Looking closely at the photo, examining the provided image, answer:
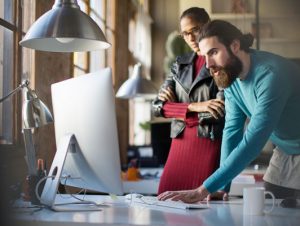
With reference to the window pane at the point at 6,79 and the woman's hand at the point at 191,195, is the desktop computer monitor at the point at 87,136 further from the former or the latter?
the window pane at the point at 6,79

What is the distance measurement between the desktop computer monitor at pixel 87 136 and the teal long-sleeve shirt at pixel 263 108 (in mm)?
323

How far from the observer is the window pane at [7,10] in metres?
2.27

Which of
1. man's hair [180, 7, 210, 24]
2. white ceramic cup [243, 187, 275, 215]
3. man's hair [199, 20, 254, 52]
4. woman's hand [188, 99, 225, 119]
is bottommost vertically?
white ceramic cup [243, 187, 275, 215]

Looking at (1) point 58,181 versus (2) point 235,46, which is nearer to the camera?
(1) point 58,181

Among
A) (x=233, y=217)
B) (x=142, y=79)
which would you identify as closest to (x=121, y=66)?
(x=142, y=79)

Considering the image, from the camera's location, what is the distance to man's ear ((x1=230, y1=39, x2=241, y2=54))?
1641 mm

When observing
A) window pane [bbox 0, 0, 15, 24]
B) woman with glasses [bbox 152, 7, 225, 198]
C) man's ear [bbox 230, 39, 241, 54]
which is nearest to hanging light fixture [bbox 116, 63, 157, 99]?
window pane [bbox 0, 0, 15, 24]

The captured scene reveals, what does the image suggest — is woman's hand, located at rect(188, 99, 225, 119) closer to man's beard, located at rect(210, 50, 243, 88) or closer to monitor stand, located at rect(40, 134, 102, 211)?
man's beard, located at rect(210, 50, 243, 88)

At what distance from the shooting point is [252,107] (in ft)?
5.42

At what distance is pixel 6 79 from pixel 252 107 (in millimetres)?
1152

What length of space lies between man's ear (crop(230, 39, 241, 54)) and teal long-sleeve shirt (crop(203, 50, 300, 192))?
5cm

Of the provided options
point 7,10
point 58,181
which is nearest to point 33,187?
point 58,181

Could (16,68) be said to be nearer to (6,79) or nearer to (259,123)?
(6,79)

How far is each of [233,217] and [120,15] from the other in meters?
4.20
